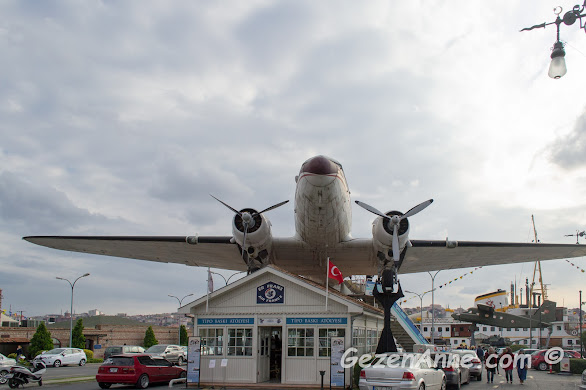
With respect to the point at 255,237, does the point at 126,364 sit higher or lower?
lower

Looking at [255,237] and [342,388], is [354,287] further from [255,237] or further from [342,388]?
[342,388]

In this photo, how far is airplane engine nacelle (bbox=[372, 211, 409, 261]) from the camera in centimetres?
2133

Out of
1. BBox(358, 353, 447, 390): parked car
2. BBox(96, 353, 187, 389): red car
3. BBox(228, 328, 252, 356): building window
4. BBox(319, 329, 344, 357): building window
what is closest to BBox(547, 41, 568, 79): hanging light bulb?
BBox(358, 353, 447, 390): parked car

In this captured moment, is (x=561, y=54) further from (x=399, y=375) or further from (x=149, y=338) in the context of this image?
(x=149, y=338)

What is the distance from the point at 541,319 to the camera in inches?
2662

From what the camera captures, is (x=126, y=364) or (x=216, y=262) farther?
(x=216, y=262)

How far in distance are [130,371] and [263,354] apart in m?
4.96

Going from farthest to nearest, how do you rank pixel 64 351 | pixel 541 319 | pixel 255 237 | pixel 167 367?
pixel 541 319, pixel 64 351, pixel 255 237, pixel 167 367

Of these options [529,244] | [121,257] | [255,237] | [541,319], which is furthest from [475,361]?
[541,319]

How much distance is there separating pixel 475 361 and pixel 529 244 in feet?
20.3

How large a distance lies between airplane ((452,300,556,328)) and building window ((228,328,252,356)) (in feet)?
174

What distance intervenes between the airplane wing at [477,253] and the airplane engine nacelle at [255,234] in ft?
22.8

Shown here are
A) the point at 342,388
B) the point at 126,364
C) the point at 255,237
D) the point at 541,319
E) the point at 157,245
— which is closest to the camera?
the point at 342,388

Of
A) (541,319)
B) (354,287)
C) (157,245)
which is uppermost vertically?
(157,245)
